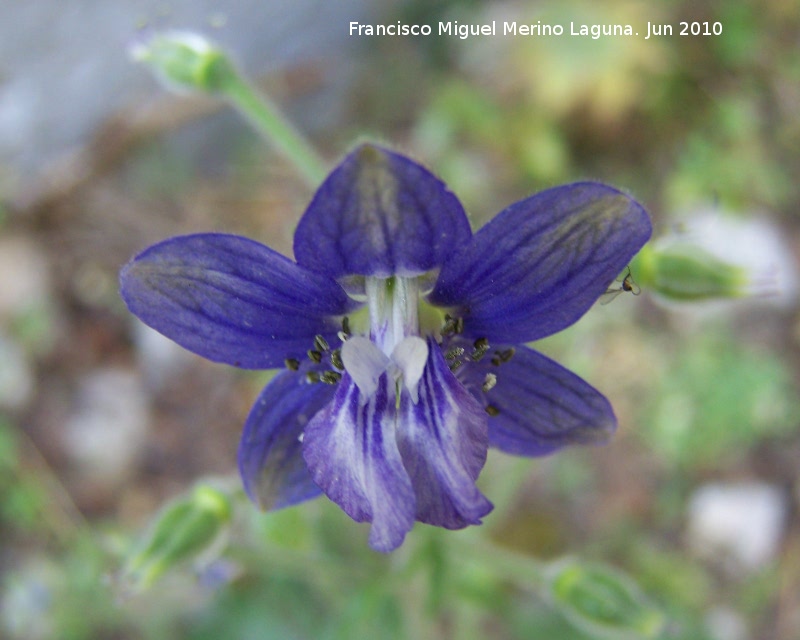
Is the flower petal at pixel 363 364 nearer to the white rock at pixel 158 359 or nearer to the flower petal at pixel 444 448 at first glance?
the flower petal at pixel 444 448

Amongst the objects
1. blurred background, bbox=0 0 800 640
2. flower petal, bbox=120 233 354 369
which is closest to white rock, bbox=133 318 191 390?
blurred background, bbox=0 0 800 640

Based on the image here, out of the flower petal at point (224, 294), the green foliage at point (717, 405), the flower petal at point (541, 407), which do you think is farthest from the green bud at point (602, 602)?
the green foliage at point (717, 405)

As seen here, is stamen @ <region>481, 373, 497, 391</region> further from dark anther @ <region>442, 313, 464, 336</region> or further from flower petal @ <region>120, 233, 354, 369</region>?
flower petal @ <region>120, 233, 354, 369</region>

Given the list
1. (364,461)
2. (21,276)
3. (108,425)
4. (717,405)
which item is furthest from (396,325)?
(21,276)

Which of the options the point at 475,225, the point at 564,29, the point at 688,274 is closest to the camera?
the point at 688,274

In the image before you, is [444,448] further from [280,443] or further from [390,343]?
[280,443]

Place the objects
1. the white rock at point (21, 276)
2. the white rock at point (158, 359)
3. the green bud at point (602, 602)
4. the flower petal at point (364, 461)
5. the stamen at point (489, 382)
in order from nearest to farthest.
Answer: the flower petal at point (364, 461) → the stamen at point (489, 382) → the green bud at point (602, 602) → the white rock at point (158, 359) → the white rock at point (21, 276)
